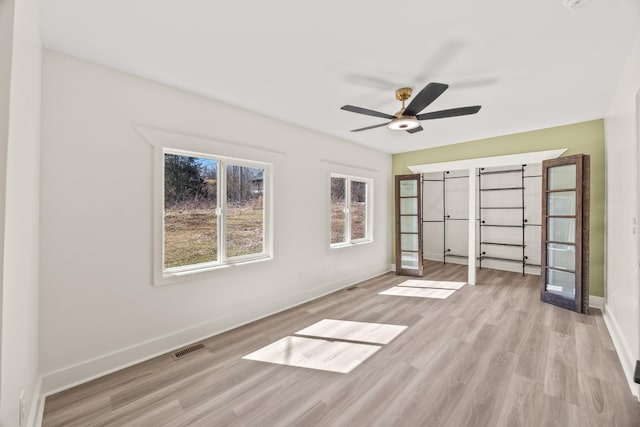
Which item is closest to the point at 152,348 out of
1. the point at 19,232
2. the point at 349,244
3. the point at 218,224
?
the point at 218,224

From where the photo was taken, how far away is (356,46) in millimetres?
2111

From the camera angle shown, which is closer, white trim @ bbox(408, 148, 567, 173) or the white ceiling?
the white ceiling

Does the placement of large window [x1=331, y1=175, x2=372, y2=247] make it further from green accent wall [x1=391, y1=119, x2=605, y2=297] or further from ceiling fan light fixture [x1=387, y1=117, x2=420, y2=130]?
green accent wall [x1=391, y1=119, x2=605, y2=297]

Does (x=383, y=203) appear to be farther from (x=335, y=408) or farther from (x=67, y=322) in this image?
(x=67, y=322)

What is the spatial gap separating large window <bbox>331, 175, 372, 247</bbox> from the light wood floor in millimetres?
2067

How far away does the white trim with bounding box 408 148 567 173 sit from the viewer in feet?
13.7

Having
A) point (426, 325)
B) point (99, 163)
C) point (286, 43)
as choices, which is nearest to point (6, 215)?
point (99, 163)

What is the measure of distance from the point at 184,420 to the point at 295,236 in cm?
243

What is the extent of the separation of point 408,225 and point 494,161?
1915 mm

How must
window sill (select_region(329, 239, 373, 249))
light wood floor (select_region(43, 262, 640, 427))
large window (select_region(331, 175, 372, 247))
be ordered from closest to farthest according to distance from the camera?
1. light wood floor (select_region(43, 262, 640, 427))
2. window sill (select_region(329, 239, 373, 249))
3. large window (select_region(331, 175, 372, 247))

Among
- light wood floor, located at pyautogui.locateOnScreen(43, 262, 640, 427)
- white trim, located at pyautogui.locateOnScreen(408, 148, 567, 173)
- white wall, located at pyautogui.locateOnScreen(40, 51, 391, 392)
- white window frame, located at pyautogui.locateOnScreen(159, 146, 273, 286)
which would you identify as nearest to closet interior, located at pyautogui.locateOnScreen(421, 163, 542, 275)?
white trim, located at pyautogui.locateOnScreen(408, 148, 567, 173)

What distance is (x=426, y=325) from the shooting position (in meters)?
3.25

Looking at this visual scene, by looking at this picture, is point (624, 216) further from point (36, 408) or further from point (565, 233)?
point (36, 408)

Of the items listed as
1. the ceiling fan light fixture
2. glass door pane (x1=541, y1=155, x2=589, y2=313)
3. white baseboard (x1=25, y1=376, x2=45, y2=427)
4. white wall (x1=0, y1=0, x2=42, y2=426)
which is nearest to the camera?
white wall (x1=0, y1=0, x2=42, y2=426)
